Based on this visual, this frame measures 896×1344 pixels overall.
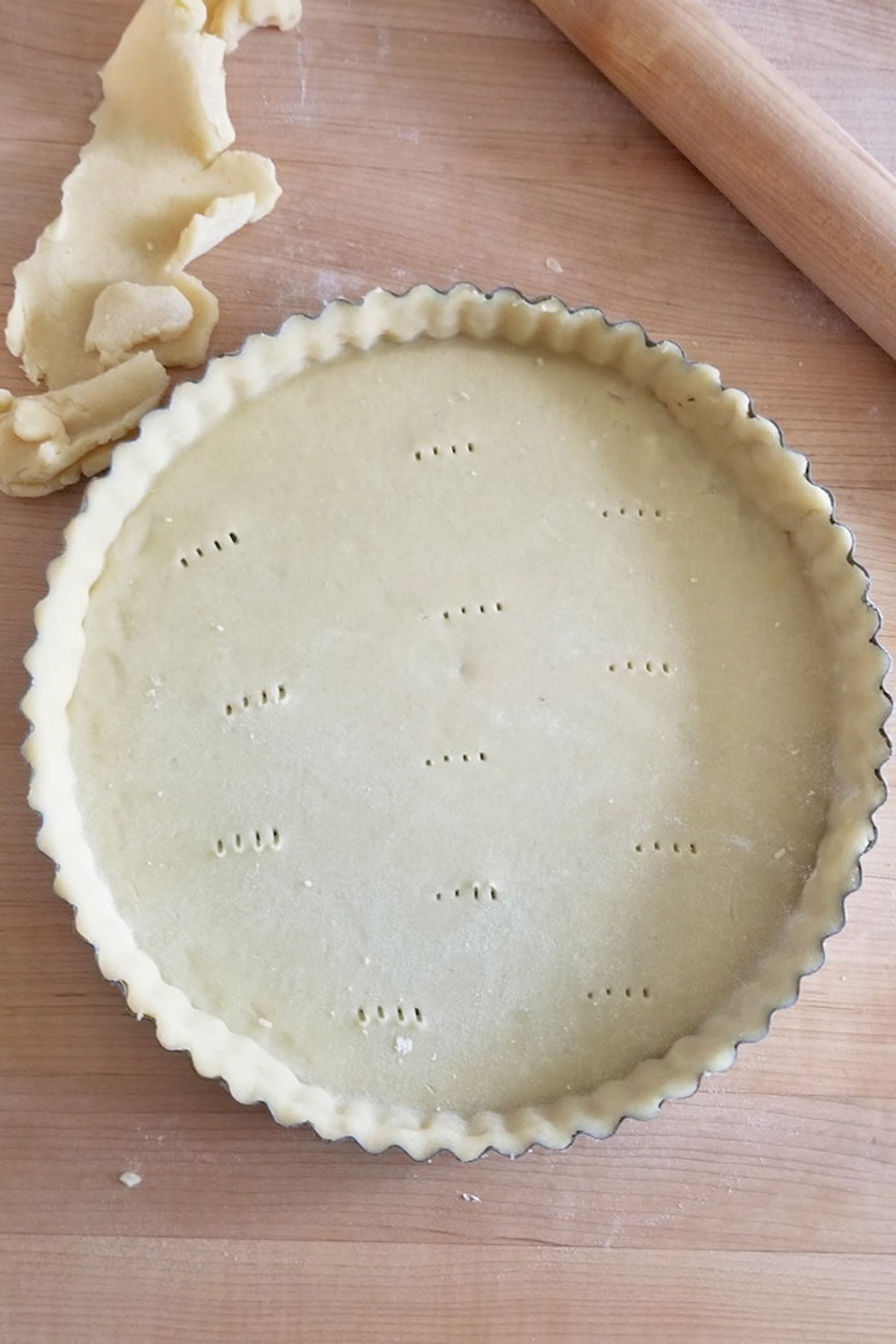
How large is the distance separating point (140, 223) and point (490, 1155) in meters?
1.09

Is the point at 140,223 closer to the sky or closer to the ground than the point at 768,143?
closer to the ground

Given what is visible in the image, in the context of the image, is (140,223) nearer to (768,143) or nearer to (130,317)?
(130,317)

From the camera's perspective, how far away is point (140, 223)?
131 cm

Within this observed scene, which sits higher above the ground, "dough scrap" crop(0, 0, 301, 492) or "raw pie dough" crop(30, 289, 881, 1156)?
"dough scrap" crop(0, 0, 301, 492)

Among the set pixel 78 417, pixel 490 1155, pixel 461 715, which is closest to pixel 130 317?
pixel 78 417

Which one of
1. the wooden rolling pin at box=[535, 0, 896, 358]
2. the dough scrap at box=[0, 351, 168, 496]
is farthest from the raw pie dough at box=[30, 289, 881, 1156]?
the wooden rolling pin at box=[535, 0, 896, 358]

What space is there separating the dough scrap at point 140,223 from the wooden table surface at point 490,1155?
52mm

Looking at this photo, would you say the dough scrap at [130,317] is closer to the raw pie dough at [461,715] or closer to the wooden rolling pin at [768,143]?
the raw pie dough at [461,715]

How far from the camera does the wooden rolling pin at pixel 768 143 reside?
130cm

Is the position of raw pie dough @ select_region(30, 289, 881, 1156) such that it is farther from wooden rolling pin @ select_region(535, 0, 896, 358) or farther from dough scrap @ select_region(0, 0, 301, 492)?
wooden rolling pin @ select_region(535, 0, 896, 358)

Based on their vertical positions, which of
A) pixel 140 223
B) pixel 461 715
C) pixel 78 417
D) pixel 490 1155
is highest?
pixel 140 223

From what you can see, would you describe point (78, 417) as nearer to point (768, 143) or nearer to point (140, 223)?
point (140, 223)

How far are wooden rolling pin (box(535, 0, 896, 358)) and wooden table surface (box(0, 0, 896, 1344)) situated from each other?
0.19 ft

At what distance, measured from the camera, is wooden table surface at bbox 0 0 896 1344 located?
1.24m
